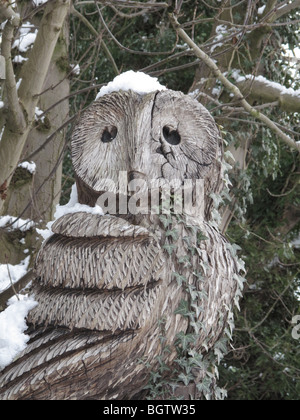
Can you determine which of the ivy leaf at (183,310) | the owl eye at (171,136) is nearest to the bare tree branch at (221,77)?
the owl eye at (171,136)

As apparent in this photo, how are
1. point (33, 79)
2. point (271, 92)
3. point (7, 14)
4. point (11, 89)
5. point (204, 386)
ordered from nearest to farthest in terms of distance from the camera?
point (204, 386), point (7, 14), point (11, 89), point (33, 79), point (271, 92)

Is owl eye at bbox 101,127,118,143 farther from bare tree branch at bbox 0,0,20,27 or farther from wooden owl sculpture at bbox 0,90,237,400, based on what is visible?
bare tree branch at bbox 0,0,20,27

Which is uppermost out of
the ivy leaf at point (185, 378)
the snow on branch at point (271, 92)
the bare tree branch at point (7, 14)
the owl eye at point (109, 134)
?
the bare tree branch at point (7, 14)

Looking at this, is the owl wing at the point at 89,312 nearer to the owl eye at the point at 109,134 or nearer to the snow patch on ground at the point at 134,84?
the owl eye at the point at 109,134

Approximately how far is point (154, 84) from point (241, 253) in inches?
144

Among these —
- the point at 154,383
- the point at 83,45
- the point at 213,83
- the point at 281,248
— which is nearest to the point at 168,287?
the point at 154,383

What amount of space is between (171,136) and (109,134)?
0.69 ft

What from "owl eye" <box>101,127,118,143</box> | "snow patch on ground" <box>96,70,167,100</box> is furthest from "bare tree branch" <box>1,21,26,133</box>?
"owl eye" <box>101,127,118,143</box>

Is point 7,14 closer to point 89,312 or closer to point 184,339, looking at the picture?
point 89,312

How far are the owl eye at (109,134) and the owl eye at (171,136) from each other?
0.55 feet

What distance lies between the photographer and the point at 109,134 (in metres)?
2.27

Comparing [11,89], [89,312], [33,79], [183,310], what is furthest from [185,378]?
[33,79]

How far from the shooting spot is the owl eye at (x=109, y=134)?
88.8 inches

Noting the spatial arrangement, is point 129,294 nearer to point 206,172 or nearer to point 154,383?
point 154,383
